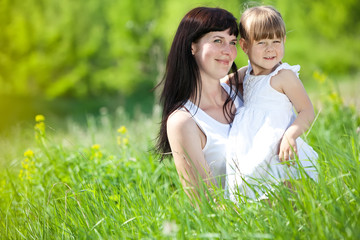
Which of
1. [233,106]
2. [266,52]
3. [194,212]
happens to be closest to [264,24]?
[266,52]

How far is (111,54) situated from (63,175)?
20434 millimetres

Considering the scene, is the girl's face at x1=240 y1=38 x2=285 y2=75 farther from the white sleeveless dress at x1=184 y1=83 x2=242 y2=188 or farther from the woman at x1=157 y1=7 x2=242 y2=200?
the white sleeveless dress at x1=184 y1=83 x2=242 y2=188

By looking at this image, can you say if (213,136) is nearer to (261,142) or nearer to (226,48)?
(261,142)

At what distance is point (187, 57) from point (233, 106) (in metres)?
0.43

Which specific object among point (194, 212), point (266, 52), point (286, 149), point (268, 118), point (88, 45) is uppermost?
point (88, 45)

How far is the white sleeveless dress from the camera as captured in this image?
7.72 ft

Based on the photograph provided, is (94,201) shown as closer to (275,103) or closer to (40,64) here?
(275,103)

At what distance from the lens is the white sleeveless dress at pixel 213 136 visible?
2.35 metres

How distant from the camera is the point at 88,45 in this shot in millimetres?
21516

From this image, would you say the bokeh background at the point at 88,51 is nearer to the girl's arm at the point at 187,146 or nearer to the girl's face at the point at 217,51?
the girl's face at the point at 217,51

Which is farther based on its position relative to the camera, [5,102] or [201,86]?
[5,102]

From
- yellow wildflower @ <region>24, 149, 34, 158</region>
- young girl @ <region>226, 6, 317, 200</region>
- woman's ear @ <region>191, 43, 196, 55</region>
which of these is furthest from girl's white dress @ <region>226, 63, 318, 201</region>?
yellow wildflower @ <region>24, 149, 34, 158</region>

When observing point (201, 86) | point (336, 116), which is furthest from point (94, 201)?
point (336, 116)

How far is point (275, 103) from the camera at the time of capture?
7.48 feet
